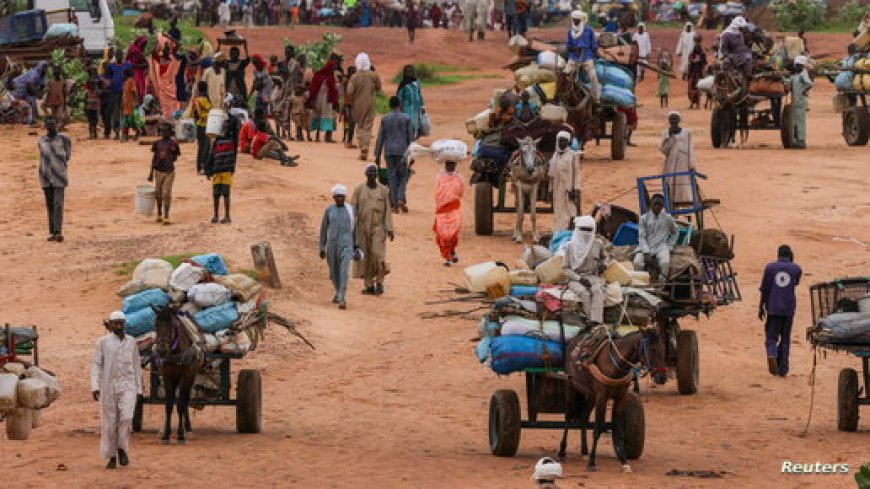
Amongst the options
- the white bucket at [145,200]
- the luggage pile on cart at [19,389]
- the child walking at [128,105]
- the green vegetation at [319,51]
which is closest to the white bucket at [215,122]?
the white bucket at [145,200]

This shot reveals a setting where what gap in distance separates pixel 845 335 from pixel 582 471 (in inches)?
113

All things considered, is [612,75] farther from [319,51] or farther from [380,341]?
[319,51]

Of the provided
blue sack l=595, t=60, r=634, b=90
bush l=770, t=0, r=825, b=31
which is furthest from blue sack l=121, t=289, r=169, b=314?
bush l=770, t=0, r=825, b=31

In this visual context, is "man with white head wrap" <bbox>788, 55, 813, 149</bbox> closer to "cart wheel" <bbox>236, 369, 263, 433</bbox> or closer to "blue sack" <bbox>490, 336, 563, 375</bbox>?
"cart wheel" <bbox>236, 369, 263, 433</bbox>

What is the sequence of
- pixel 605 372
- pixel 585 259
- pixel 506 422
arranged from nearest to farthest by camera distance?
pixel 605 372
pixel 506 422
pixel 585 259

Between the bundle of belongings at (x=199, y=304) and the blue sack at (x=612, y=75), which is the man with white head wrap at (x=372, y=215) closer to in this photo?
the bundle of belongings at (x=199, y=304)

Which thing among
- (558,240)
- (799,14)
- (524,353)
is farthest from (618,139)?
(799,14)

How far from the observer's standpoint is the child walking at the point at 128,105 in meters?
38.5

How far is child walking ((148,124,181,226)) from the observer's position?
2914cm

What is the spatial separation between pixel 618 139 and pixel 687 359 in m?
16.7

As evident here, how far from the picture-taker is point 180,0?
69.6 meters

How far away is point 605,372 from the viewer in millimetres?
16969

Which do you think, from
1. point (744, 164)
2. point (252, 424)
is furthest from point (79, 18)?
point (252, 424)

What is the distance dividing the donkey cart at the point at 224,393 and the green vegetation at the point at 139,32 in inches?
1151
